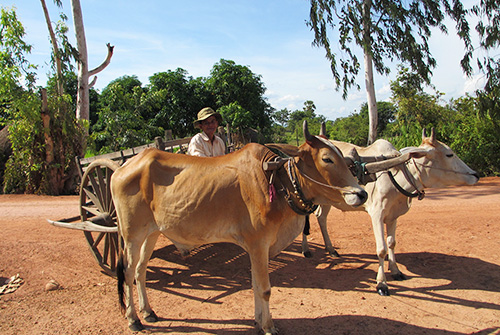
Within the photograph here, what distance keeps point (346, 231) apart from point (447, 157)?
8.52 feet

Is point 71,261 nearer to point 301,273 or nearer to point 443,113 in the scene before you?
point 301,273

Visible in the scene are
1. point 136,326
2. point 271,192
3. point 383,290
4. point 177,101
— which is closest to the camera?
point 271,192

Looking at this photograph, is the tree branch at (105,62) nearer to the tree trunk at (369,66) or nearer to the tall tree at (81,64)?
the tall tree at (81,64)

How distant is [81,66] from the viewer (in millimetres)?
13219

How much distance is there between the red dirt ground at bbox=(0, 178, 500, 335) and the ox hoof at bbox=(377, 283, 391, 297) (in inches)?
3.4

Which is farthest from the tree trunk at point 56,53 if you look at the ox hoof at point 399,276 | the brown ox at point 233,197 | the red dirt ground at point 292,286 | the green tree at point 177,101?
the ox hoof at point 399,276

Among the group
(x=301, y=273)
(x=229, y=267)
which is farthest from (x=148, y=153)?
(x=301, y=273)

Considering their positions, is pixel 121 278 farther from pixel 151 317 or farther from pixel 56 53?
pixel 56 53

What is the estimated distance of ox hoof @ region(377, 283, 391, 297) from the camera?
415cm

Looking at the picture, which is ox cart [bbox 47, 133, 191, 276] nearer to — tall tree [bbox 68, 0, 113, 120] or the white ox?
the white ox

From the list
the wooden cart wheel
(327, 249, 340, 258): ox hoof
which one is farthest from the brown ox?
(327, 249, 340, 258): ox hoof

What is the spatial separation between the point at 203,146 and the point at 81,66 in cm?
1077

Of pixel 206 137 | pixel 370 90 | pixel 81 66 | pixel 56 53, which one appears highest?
pixel 56 53

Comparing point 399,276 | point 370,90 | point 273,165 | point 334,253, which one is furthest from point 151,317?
point 370,90
